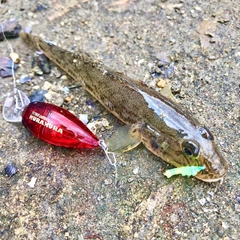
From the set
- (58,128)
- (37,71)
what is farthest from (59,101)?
(58,128)

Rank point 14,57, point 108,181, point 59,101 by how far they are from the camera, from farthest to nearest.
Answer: point 14,57 → point 59,101 → point 108,181

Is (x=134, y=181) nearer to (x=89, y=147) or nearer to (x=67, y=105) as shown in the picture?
(x=89, y=147)

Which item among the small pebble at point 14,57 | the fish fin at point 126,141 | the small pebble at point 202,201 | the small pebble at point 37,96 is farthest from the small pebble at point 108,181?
the small pebble at point 14,57

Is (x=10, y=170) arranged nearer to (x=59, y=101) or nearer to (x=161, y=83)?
(x=59, y=101)

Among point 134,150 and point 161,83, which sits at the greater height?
point 161,83

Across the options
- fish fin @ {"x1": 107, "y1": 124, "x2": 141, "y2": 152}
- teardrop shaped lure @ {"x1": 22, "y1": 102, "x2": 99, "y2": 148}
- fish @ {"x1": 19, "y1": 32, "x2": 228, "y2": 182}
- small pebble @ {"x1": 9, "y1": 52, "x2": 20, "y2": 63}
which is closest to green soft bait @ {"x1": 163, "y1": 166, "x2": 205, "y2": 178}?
fish @ {"x1": 19, "y1": 32, "x2": 228, "y2": 182}

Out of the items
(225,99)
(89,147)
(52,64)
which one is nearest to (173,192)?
(89,147)
